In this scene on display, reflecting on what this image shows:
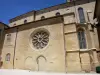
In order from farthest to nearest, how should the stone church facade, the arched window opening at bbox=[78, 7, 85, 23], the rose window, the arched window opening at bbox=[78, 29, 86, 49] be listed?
1. the arched window opening at bbox=[78, 7, 85, 23]
2. the rose window
3. the arched window opening at bbox=[78, 29, 86, 49]
4. the stone church facade

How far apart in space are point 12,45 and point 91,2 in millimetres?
16667

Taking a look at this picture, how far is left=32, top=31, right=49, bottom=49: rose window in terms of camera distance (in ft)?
52.3

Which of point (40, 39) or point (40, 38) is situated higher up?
point (40, 38)

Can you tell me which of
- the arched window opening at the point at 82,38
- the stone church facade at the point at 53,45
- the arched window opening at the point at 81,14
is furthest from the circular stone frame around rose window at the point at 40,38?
the arched window opening at the point at 81,14

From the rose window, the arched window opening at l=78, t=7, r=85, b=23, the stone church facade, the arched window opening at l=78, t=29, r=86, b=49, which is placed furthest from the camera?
the arched window opening at l=78, t=7, r=85, b=23

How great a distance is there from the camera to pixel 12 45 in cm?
1752

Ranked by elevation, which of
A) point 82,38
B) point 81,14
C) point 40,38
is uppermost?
point 81,14

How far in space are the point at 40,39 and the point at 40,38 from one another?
0.52ft

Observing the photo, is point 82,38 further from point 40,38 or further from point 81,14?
point 81,14

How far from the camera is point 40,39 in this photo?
16625 mm

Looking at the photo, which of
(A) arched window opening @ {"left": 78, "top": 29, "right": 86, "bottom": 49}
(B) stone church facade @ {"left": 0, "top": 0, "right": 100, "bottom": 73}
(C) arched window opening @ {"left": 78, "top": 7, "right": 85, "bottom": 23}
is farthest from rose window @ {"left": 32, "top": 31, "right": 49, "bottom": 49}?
(C) arched window opening @ {"left": 78, "top": 7, "right": 85, "bottom": 23}

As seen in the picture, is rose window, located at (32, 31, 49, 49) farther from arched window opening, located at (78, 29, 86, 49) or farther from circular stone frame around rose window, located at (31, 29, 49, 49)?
arched window opening, located at (78, 29, 86, 49)

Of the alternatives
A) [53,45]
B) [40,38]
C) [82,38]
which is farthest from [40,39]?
[82,38]

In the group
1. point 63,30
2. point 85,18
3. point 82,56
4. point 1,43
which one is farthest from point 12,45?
point 85,18
